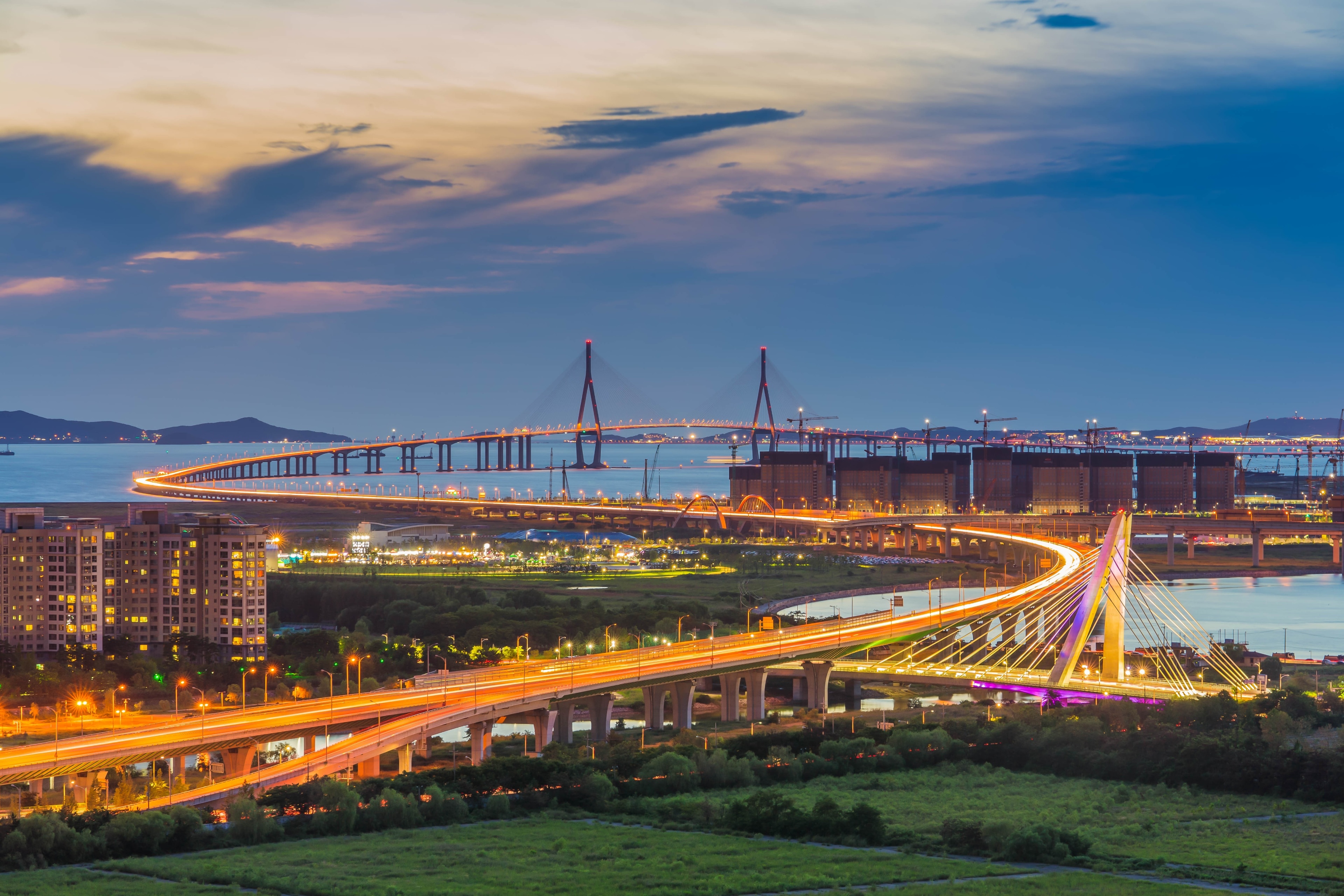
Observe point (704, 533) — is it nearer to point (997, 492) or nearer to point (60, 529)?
point (997, 492)

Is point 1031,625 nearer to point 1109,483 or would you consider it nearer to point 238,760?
point 238,760

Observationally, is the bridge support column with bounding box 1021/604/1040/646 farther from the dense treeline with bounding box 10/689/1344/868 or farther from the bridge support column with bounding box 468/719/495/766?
the bridge support column with bounding box 468/719/495/766

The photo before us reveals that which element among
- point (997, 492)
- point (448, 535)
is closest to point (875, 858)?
point (448, 535)

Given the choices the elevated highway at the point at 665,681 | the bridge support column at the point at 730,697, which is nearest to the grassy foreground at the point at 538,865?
the elevated highway at the point at 665,681

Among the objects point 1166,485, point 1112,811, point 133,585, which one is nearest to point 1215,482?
point 1166,485

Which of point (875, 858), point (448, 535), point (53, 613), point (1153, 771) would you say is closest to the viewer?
point (875, 858)

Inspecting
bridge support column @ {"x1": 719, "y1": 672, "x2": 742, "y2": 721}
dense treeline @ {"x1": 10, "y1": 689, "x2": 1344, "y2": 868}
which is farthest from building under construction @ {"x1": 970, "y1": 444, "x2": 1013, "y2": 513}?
dense treeline @ {"x1": 10, "y1": 689, "x2": 1344, "y2": 868}
